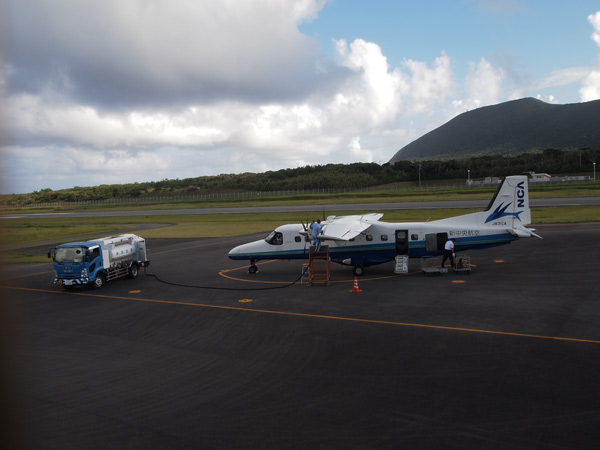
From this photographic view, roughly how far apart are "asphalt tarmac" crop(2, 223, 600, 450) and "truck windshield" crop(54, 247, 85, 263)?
93.0 inches

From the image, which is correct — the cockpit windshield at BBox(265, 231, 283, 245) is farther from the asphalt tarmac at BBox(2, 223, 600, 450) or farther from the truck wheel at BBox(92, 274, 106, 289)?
the truck wheel at BBox(92, 274, 106, 289)

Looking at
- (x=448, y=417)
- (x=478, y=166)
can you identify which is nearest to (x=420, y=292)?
(x=448, y=417)

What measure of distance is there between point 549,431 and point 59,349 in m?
15.6

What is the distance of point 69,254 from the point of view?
26844 millimetres

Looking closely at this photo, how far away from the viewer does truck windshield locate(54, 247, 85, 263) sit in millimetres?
26758

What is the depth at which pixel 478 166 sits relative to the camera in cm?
16125

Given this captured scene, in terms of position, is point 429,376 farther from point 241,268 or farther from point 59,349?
point 241,268

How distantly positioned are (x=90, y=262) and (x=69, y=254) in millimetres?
1319

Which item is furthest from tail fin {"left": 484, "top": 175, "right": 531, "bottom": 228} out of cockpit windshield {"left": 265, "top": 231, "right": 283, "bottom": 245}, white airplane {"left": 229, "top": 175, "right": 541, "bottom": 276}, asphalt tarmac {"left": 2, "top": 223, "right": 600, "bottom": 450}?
cockpit windshield {"left": 265, "top": 231, "right": 283, "bottom": 245}

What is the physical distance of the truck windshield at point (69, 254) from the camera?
26.8 meters

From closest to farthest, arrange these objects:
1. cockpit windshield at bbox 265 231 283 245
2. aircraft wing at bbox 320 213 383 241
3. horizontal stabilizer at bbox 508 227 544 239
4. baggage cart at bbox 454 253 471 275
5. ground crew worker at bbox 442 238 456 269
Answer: aircraft wing at bbox 320 213 383 241 < ground crew worker at bbox 442 238 456 269 < baggage cart at bbox 454 253 471 275 < horizontal stabilizer at bbox 508 227 544 239 < cockpit windshield at bbox 265 231 283 245

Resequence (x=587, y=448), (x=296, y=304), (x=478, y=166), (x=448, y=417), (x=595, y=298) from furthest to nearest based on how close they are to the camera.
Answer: (x=478, y=166)
(x=296, y=304)
(x=595, y=298)
(x=448, y=417)
(x=587, y=448)

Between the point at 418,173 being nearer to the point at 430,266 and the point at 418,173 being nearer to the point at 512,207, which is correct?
the point at 512,207

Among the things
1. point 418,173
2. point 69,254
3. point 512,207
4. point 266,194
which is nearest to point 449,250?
point 512,207
